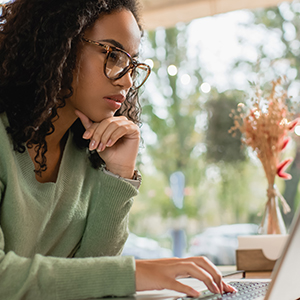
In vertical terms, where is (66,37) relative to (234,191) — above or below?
above

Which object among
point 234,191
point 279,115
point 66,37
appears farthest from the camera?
point 234,191

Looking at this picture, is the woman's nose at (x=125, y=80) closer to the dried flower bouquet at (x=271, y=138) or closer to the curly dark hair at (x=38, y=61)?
the curly dark hair at (x=38, y=61)

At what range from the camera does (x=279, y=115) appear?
5.18ft

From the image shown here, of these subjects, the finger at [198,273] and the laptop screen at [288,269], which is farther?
the finger at [198,273]

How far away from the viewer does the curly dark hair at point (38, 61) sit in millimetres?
989

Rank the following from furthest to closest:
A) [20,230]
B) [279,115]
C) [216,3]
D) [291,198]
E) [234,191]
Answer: [234,191], [291,198], [216,3], [279,115], [20,230]

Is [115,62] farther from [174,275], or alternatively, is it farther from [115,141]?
[174,275]

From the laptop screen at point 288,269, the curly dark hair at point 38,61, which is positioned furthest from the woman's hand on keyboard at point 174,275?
the curly dark hair at point 38,61

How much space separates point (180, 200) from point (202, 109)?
124 centimetres

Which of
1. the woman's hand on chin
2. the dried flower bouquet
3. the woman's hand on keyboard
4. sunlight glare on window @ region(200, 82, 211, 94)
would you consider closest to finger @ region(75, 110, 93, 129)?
the woman's hand on chin

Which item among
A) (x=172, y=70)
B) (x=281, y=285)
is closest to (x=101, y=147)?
(x=281, y=285)

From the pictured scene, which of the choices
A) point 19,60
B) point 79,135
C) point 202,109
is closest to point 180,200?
point 202,109

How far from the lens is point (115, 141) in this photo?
3.65 feet

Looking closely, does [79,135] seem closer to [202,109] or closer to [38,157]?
[38,157]
